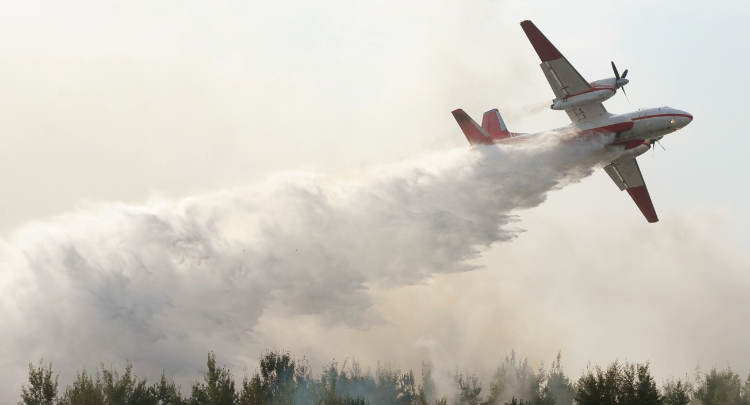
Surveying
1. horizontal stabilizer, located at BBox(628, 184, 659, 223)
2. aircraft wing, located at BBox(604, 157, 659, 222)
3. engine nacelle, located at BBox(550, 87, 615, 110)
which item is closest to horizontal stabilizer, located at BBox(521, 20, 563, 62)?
engine nacelle, located at BBox(550, 87, 615, 110)

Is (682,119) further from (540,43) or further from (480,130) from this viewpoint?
(480,130)

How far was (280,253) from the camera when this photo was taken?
3341 cm

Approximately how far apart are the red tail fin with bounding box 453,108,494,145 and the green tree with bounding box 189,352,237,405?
68.9ft

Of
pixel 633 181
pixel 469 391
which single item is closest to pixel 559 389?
pixel 469 391

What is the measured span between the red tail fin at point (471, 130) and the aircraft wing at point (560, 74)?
13.7 ft

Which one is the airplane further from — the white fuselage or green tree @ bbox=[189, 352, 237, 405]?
green tree @ bbox=[189, 352, 237, 405]

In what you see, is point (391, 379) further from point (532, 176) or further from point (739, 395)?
point (532, 176)

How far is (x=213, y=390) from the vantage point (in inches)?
1404

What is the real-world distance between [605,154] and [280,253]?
17.7m

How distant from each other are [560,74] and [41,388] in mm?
35276

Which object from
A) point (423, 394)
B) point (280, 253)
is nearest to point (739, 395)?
point (423, 394)

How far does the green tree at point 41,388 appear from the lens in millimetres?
36562

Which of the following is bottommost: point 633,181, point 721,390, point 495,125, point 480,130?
point 721,390

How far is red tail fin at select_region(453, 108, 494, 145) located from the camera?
30083mm
